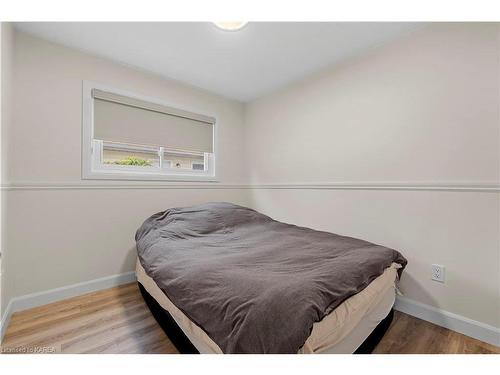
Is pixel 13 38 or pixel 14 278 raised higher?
pixel 13 38

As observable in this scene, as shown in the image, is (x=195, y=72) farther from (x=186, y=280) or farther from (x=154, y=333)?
(x=154, y=333)

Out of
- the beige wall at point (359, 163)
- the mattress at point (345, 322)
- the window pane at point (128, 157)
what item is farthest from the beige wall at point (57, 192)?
the mattress at point (345, 322)

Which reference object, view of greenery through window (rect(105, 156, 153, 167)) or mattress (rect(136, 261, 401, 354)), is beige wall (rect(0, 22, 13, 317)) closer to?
view of greenery through window (rect(105, 156, 153, 167))

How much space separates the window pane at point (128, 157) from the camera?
2.20 m

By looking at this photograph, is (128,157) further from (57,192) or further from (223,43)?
(223,43)

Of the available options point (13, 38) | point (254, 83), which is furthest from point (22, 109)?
point (254, 83)

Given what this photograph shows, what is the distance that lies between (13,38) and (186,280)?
84.8 inches

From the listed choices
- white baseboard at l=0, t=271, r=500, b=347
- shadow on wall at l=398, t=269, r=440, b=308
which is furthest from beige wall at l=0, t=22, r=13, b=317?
shadow on wall at l=398, t=269, r=440, b=308

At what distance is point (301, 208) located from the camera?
2547mm

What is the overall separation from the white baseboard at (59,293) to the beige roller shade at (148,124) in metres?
1.29

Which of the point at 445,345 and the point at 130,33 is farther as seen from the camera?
the point at 130,33

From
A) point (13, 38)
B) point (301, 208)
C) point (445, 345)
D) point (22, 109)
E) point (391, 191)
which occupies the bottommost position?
point (445, 345)

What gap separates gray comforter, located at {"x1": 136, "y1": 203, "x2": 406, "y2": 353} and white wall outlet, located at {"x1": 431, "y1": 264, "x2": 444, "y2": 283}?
0.27 meters

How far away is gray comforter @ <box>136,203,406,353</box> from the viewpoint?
82 centimetres
